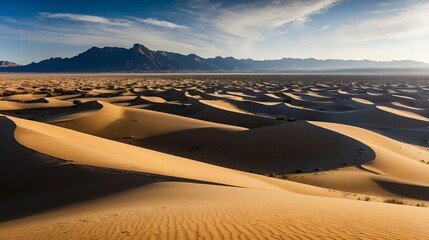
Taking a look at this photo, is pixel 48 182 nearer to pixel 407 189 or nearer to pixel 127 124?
pixel 407 189

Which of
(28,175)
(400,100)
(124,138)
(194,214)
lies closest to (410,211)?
(194,214)

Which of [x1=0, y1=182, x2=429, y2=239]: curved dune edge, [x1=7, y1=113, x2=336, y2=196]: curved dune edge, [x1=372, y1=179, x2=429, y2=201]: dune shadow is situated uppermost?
[x1=0, y1=182, x2=429, y2=239]: curved dune edge

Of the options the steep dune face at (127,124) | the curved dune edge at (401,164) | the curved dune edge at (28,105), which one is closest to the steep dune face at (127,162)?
the curved dune edge at (401,164)

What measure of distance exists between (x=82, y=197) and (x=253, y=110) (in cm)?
3149

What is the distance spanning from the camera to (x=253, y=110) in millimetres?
38938

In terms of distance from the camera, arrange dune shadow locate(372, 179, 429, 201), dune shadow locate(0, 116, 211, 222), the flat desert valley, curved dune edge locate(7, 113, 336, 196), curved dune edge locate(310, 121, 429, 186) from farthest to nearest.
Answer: curved dune edge locate(310, 121, 429, 186) < dune shadow locate(372, 179, 429, 201) < curved dune edge locate(7, 113, 336, 196) < dune shadow locate(0, 116, 211, 222) < the flat desert valley

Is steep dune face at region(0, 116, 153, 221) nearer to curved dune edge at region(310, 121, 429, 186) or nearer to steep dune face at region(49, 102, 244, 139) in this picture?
curved dune edge at region(310, 121, 429, 186)

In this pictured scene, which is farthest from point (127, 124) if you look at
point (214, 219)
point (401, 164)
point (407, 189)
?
point (214, 219)

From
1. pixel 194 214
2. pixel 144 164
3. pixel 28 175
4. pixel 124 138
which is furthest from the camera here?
pixel 124 138

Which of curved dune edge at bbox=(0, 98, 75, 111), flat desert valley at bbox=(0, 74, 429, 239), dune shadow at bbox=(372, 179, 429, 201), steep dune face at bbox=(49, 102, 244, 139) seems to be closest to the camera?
flat desert valley at bbox=(0, 74, 429, 239)

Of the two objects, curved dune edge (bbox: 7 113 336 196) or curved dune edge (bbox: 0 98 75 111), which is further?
curved dune edge (bbox: 0 98 75 111)

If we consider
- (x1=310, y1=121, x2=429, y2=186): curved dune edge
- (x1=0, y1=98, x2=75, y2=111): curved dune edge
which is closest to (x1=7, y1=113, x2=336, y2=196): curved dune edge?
(x1=310, y1=121, x2=429, y2=186): curved dune edge

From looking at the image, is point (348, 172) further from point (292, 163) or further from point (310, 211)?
point (310, 211)

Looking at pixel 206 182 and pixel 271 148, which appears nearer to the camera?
pixel 206 182
